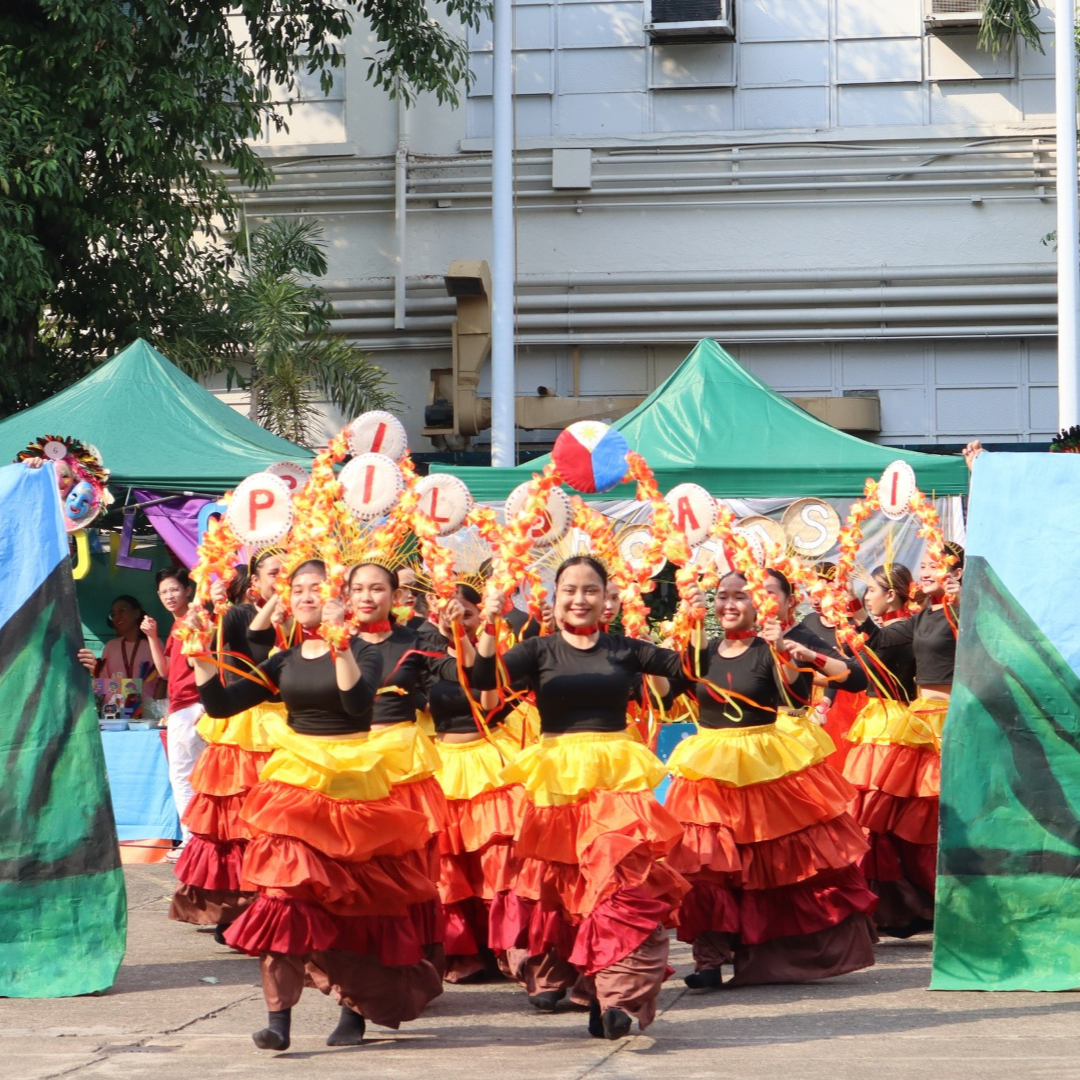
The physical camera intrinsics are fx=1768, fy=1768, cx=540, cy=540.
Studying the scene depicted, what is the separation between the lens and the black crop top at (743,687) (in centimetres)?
690

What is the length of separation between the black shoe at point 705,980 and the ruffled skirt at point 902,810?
4.91 feet

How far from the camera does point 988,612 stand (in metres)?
6.71

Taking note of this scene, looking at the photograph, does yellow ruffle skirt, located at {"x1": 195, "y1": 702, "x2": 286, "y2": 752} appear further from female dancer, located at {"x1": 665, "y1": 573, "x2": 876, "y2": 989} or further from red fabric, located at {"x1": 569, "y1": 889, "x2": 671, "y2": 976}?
red fabric, located at {"x1": 569, "y1": 889, "x2": 671, "y2": 976}

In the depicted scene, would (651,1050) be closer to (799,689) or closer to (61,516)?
(799,689)

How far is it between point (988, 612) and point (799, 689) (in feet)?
A: 2.73

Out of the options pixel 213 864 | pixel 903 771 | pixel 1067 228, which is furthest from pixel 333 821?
pixel 1067 228

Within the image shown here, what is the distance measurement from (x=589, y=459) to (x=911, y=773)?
2.51 meters

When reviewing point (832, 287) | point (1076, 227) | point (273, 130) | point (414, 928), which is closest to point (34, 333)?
point (273, 130)

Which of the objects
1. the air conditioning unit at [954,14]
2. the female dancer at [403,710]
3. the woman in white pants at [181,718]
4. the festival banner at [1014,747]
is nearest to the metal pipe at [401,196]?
the air conditioning unit at [954,14]

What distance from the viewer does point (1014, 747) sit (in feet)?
21.6

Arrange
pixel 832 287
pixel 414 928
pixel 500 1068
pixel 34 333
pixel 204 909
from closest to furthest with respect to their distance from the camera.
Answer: pixel 500 1068 → pixel 414 928 → pixel 204 909 → pixel 34 333 → pixel 832 287

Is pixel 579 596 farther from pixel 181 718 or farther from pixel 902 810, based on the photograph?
pixel 181 718

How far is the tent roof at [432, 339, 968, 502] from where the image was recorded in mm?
11508

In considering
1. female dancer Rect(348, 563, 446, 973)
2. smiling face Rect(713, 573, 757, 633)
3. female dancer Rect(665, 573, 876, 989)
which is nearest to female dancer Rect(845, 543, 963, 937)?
female dancer Rect(665, 573, 876, 989)
